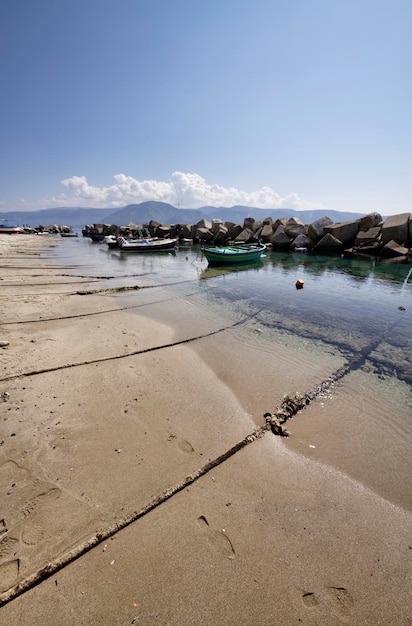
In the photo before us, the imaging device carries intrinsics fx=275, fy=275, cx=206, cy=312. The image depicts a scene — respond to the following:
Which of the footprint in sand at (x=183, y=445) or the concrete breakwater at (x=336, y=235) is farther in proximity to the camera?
the concrete breakwater at (x=336, y=235)

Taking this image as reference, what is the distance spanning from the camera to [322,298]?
14766mm

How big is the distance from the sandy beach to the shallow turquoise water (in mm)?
2772

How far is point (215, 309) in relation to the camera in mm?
12383

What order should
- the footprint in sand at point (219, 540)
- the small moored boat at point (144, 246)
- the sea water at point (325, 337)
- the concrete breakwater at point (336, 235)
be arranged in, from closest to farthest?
the footprint in sand at point (219, 540), the sea water at point (325, 337), the concrete breakwater at point (336, 235), the small moored boat at point (144, 246)

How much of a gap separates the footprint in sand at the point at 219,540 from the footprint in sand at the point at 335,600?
0.72 meters

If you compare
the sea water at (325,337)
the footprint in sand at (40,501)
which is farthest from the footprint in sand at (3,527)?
the sea water at (325,337)

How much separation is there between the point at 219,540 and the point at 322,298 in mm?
13707

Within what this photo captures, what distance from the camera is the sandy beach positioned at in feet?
7.97

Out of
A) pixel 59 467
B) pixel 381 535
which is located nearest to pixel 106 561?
pixel 59 467

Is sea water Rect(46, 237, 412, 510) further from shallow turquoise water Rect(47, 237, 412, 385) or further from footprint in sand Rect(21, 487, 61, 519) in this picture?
footprint in sand Rect(21, 487, 61, 519)

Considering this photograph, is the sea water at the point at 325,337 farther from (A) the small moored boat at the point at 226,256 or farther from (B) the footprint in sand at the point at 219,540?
(B) the footprint in sand at the point at 219,540

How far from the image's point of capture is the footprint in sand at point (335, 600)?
2.38 meters

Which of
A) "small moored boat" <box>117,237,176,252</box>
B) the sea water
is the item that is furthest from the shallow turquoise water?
"small moored boat" <box>117,237,176,252</box>

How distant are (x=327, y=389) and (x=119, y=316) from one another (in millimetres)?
7468
